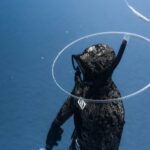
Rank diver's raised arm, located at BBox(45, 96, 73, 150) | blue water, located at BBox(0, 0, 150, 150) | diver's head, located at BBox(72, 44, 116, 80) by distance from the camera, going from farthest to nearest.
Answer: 1. blue water, located at BBox(0, 0, 150, 150)
2. diver's raised arm, located at BBox(45, 96, 73, 150)
3. diver's head, located at BBox(72, 44, 116, 80)

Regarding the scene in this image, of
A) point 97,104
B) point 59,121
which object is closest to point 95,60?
point 97,104

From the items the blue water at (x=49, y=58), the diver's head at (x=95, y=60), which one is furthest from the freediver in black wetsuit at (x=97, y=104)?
the blue water at (x=49, y=58)

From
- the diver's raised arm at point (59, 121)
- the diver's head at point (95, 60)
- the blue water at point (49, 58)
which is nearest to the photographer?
the diver's head at point (95, 60)

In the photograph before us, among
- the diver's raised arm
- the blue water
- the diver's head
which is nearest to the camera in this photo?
the diver's head

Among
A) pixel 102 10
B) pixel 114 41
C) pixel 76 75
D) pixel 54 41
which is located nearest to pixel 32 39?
pixel 54 41

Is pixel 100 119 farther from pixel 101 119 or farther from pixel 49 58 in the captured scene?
pixel 49 58

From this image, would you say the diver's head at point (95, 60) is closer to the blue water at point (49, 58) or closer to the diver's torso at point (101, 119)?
the diver's torso at point (101, 119)

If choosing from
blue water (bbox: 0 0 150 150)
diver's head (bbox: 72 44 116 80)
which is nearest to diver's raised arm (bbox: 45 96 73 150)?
diver's head (bbox: 72 44 116 80)

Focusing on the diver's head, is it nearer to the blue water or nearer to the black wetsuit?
the black wetsuit
